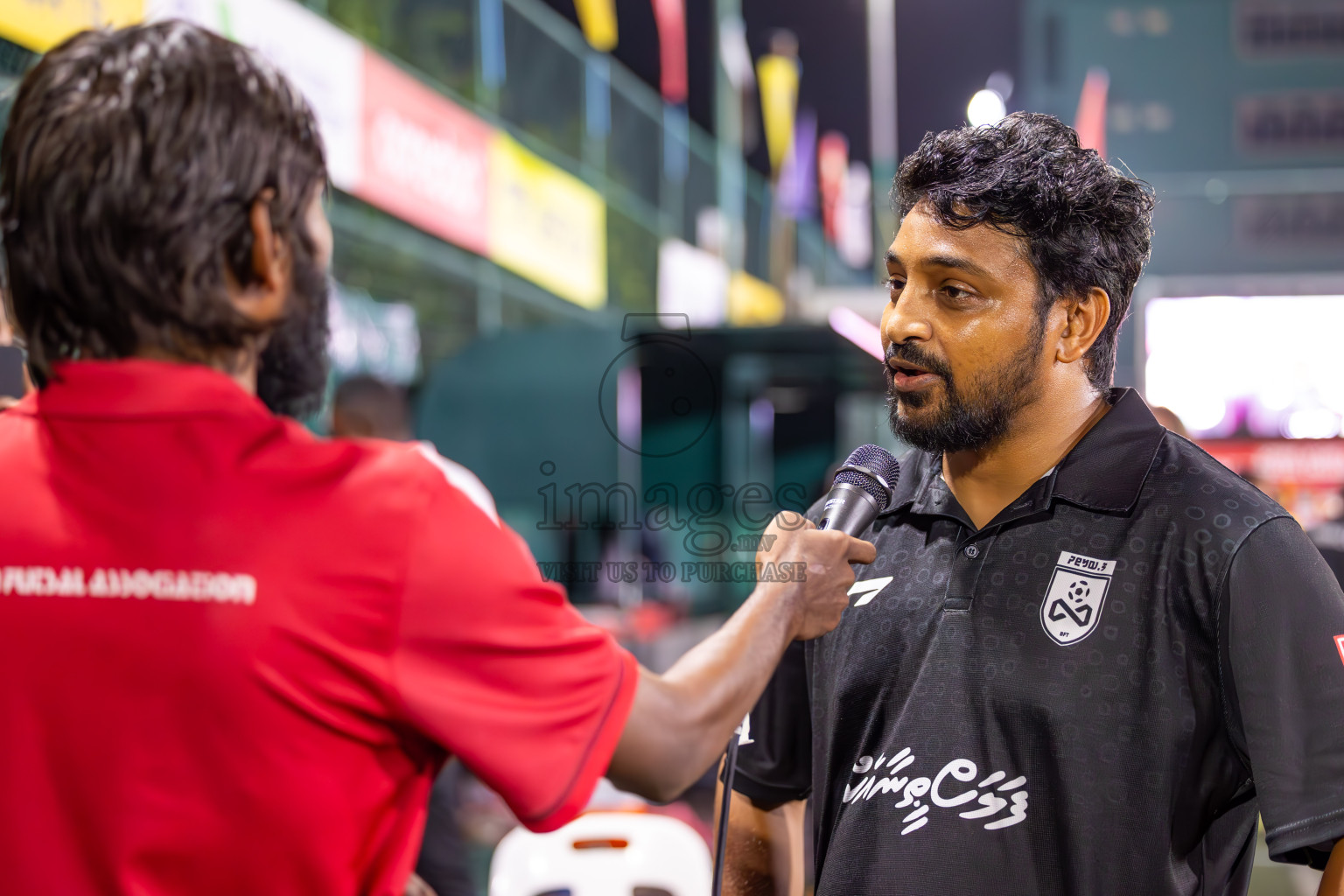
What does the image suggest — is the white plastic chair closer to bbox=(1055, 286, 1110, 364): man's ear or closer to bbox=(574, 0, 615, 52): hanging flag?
bbox=(1055, 286, 1110, 364): man's ear

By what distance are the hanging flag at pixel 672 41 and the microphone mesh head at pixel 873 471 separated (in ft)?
27.3

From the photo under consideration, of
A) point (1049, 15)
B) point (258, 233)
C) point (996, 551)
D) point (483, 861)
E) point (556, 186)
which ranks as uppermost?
point (1049, 15)

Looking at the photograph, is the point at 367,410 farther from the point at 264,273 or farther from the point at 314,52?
the point at 264,273

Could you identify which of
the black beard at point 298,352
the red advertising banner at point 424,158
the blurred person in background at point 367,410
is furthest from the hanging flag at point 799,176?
the black beard at point 298,352

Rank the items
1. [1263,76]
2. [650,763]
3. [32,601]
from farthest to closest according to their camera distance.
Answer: [1263,76] < [650,763] < [32,601]

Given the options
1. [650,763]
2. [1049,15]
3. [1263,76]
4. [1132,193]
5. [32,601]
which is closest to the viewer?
[32,601]

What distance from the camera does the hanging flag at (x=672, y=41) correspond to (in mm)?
9562

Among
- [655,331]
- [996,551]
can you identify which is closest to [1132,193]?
[996,551]

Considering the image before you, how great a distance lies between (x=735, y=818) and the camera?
6.15ft

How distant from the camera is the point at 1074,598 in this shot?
62.1 inches

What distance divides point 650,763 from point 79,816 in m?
0.51

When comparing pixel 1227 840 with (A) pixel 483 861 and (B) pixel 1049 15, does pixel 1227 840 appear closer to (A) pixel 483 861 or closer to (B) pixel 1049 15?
(A) pixel 483 861

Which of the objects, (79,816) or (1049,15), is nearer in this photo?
(79,816)

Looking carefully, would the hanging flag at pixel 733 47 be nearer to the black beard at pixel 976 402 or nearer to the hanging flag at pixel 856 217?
the hanging flag at pixel 856 217
